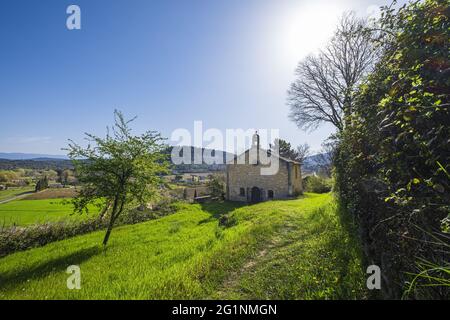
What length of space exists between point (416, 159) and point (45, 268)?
12.4 m

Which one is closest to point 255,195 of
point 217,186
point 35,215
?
point 217,186

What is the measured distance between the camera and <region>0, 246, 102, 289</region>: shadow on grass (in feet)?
23.6

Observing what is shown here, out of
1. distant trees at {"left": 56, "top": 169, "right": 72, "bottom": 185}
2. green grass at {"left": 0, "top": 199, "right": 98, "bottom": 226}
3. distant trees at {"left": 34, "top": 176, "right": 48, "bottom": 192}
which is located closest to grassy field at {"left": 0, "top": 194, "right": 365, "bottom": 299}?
green grass at {"left": 0, "top": 199, "right": 98, "bottom": 226}

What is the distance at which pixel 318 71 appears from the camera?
19.0 metres

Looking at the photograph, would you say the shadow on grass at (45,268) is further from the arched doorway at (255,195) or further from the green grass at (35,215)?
the arched doorway at (255,195)

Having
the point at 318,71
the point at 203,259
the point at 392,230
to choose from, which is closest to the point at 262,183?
the point at 318,71

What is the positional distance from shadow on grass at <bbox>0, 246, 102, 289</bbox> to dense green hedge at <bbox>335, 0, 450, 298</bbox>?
10.7 metres

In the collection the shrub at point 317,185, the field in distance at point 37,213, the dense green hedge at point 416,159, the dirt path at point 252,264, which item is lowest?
the field in distance at point 37,213

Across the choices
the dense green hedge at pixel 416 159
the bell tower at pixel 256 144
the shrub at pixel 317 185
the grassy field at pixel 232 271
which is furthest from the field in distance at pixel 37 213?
the shrub at pixel 317 185

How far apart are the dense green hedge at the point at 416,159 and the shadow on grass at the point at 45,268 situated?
1072 centimetres

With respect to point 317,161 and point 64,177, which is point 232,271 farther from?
point 64,177

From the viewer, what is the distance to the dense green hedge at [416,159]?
2.08m

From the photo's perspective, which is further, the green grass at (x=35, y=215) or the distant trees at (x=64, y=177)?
the distant trees at (x=64, y=177)
